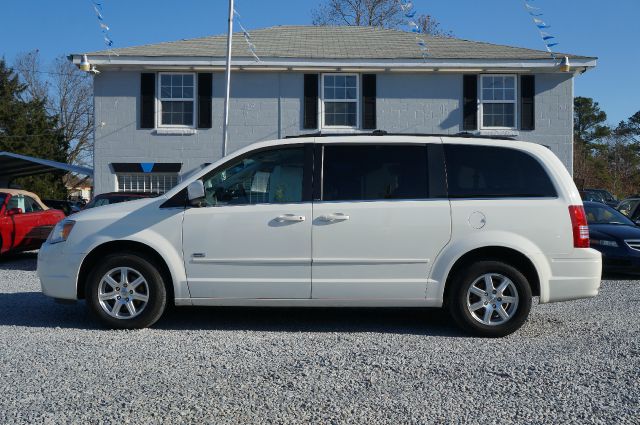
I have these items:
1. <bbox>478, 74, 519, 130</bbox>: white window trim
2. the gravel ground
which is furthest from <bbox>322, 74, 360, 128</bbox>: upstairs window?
the gravel ground

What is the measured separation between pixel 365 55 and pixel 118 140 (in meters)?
7.20

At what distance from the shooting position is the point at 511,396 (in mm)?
4211

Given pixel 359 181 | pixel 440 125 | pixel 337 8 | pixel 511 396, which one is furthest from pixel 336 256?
pixel 337 8

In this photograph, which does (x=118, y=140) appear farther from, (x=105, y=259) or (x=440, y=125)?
(x=105, y=259)

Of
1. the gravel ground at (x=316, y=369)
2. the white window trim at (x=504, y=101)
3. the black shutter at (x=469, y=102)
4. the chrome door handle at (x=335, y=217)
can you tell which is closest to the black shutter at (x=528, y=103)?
the white window trim at (x=504, y=101)

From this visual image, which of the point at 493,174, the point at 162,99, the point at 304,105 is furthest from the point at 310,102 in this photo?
the point at 493,174

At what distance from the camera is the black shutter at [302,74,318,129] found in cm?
1758

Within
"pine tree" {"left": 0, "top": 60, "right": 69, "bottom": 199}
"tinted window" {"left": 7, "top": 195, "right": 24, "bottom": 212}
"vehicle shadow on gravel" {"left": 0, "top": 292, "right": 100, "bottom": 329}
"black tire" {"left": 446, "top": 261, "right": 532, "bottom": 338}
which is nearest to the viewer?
"black tire" {"left": 446, "top": 261, "right": 532, "bottom": 338}

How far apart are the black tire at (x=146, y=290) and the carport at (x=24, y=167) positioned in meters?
16.0

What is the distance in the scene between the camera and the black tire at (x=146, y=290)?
6008 millimetres

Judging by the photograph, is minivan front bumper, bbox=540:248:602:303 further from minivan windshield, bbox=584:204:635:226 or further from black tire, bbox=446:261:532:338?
minivan windshield, bbox=584:204:635:226

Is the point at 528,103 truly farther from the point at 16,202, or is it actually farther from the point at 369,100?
the point at 16,202

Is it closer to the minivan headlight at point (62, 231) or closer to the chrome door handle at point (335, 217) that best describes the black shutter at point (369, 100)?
the chrome door handle at point (335, 217)

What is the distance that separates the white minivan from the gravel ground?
378 mm
